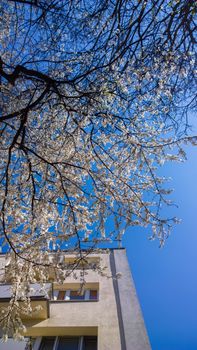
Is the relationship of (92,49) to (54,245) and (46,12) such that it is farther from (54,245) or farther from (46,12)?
(54,245)

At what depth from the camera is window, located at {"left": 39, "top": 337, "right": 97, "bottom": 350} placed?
8.74m

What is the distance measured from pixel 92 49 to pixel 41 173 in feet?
8.69

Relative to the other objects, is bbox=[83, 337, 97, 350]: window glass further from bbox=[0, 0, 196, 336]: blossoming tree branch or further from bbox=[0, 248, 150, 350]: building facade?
bbox=[0, 0, 196, 336]: blossoming tree branch

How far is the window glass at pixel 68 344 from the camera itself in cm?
879

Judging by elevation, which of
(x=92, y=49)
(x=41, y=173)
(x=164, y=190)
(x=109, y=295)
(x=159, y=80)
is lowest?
(x=109, y=295)

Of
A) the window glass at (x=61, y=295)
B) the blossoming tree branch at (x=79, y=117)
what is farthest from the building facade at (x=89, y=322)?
the blossoming tree branch at (x=79, y=117)

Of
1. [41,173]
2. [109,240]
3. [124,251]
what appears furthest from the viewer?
[124,251]

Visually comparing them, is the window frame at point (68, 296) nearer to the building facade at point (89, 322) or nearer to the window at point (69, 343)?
the building facade at point (89, 322)

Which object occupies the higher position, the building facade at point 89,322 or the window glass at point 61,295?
the window glass at point 61,295

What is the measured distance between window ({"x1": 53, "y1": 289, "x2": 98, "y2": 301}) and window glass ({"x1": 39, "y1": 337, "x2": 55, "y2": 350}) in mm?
1914

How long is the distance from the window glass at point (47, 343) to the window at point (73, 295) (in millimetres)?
1914

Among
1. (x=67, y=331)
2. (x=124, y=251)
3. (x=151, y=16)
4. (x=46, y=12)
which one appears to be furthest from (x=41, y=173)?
(x=124, y=251)

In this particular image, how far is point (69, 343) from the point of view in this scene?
354 inches

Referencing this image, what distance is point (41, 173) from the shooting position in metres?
5.82
